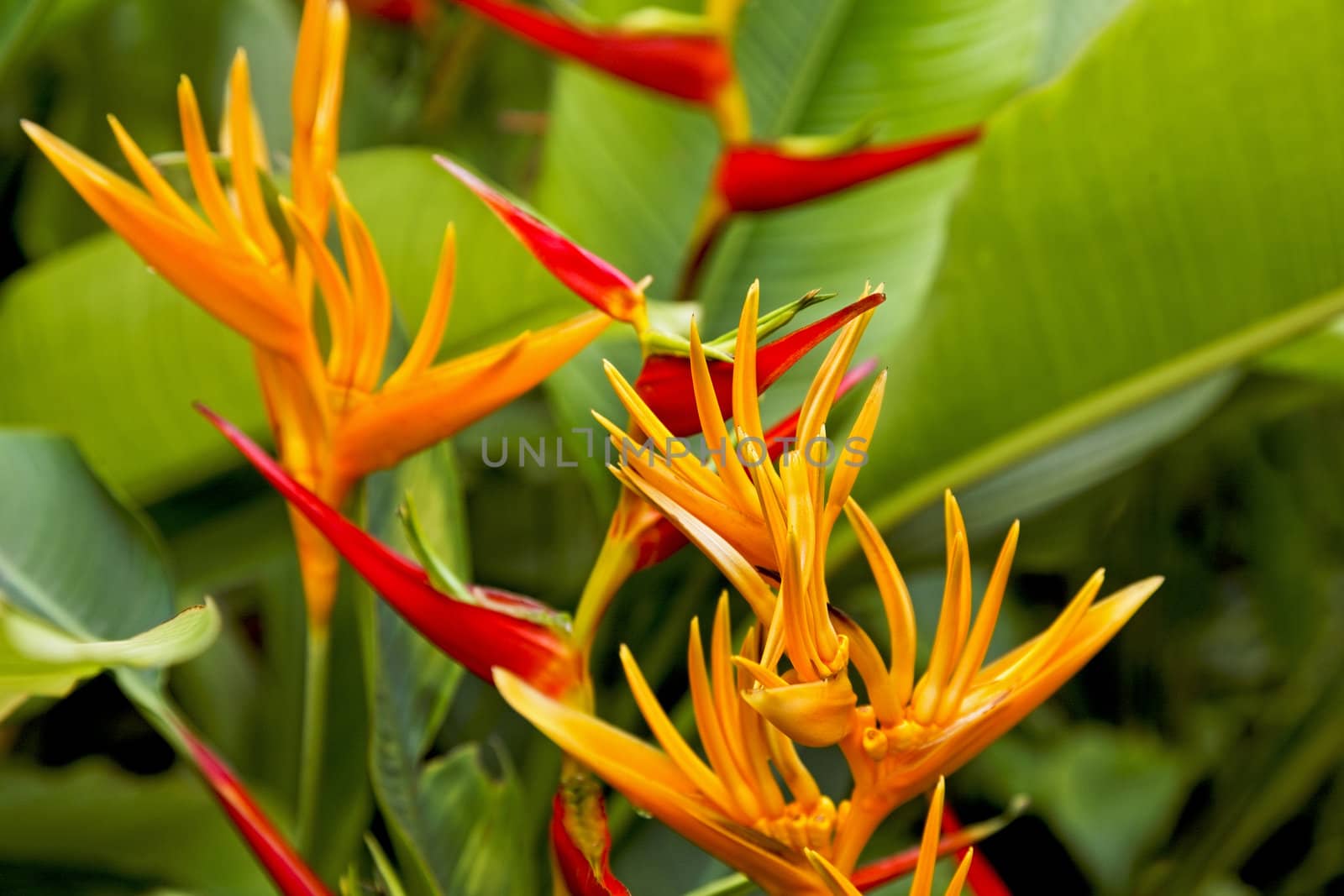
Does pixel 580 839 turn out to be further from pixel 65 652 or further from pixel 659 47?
pixel 659 47

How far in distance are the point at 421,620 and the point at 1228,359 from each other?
340mm

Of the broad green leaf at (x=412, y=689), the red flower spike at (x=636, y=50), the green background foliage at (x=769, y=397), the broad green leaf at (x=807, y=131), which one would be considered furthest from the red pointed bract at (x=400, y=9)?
the broad green leaf at (x=412, y=689)

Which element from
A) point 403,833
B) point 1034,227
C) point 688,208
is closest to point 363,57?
point 688,208

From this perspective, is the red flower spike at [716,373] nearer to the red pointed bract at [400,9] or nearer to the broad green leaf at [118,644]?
the broad green leaf at [118,644]

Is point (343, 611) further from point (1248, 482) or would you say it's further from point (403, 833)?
point (1248, 482)

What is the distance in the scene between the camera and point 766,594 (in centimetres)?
21

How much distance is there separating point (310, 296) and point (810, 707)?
160 millimetres

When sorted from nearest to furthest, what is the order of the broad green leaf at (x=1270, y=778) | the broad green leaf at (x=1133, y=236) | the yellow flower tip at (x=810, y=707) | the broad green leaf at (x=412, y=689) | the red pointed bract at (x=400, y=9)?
the yellow flower tip at (x=810, y=707)
the broad green leaf at (x=412, y=689)
the broad green leaf at (x=1133, y=236)
the broad green leaf at (x=1270, y=778)
the red pointed bract at (x=400, y=9)

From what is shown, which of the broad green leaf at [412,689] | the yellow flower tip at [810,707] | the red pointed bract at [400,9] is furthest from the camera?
the red pointed bract at [400,9]

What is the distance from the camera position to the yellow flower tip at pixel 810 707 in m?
0.19

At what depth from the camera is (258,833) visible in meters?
0.27

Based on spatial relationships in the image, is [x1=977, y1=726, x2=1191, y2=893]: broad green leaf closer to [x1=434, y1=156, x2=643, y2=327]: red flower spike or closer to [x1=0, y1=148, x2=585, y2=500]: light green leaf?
[x1=0, y1=148, x2=585, y2=500]: light green leaf

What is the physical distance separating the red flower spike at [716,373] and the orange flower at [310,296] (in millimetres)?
35

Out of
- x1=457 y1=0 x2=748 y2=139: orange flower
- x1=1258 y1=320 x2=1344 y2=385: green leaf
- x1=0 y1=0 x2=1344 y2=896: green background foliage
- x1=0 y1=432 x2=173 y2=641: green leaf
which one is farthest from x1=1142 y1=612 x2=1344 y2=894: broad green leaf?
x1=0 y1=432 x2=173 y2=641: green leaf
